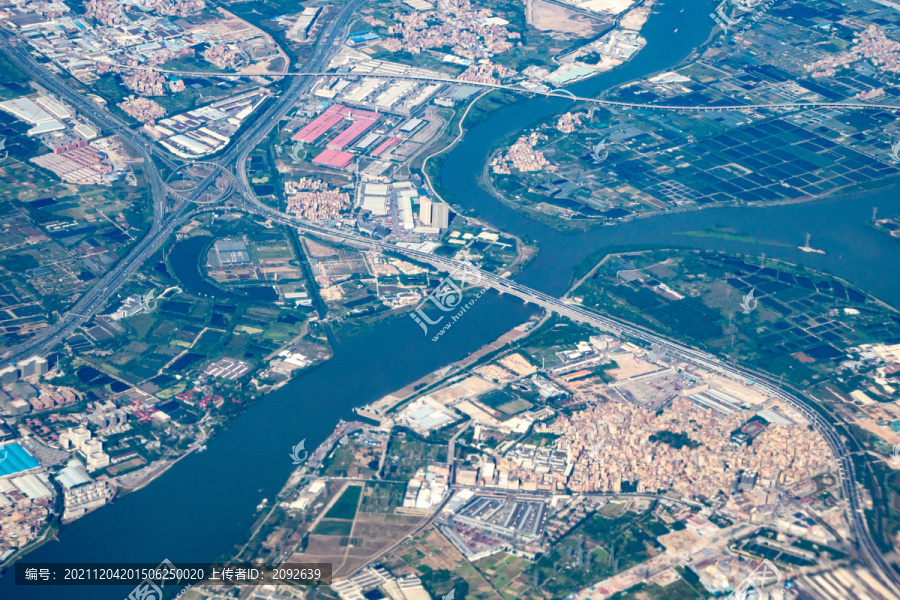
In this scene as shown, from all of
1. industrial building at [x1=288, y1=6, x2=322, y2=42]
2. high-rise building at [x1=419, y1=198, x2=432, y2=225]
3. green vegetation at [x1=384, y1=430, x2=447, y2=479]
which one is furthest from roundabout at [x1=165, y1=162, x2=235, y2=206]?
A: green vegetation at [x1=384, y1=430, x2=447, y2=479]

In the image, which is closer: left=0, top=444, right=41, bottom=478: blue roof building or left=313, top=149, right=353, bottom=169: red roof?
left=0, top=444, right=41, bottom=478: blue roof building

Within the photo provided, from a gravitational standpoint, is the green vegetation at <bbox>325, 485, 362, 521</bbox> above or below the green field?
above

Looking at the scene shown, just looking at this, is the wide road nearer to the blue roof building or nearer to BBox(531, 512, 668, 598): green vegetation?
BBox(531, 512, 668, 598): green vegetation

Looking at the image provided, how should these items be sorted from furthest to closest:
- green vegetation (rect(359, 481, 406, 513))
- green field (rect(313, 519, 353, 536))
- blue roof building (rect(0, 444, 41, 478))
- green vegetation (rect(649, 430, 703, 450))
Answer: green vegetation (rect(649, 430, 703, 450)), blue roof building (rect(0, 444, 41, 478)), green vegetation (rect(359, 481, 406, 513)), green field (rect(313, 519, 353, 536))

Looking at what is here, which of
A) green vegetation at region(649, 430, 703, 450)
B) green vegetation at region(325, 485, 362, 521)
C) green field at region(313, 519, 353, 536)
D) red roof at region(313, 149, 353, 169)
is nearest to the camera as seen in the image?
green field at region(313, 519, 353, 536)

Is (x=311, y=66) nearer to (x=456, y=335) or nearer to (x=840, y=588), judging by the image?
(x=456, y=335)

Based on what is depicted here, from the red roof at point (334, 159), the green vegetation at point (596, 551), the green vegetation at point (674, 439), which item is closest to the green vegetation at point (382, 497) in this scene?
the green vegetation at point (596, 551)

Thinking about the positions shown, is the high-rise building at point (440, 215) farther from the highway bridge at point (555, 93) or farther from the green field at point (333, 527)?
the green field at point (333, 527)
